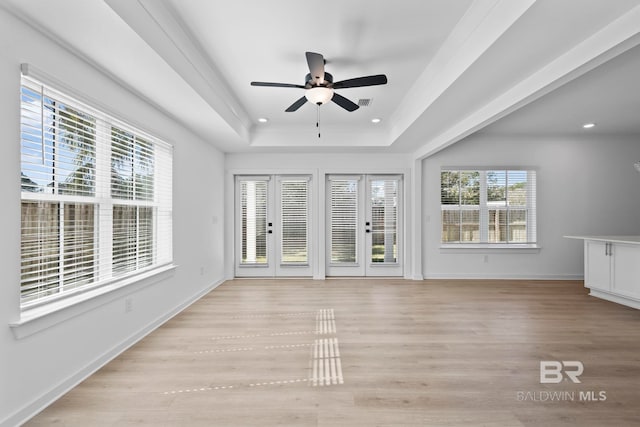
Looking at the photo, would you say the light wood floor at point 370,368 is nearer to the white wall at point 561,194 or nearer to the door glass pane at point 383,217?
the white wall at point 561,194

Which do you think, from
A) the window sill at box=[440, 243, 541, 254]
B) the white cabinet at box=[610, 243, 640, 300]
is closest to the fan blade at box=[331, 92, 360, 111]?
the window sill at box=[440, 243, 541, 254]

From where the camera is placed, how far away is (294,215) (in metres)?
6.12

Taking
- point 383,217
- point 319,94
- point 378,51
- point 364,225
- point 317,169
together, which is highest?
point 378,51

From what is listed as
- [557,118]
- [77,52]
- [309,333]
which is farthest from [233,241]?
[557,118]

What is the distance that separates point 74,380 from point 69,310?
20.4 inches

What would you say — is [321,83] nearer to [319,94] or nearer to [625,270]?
[319,94]

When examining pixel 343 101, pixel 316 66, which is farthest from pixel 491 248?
pixel 316 66

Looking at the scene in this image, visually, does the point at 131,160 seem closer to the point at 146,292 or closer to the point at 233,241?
the point at 146,292

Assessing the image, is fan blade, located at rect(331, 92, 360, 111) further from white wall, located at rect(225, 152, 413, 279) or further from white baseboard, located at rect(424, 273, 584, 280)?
white baseboard, located at rect(424, 273, 584, 280)

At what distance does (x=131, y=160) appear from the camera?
3.12 metres

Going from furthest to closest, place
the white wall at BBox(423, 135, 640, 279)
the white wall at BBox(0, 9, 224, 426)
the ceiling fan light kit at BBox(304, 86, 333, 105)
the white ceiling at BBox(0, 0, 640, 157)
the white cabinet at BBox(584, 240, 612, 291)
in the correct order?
1. the white wall at BBox(423, 135, 640, 279)
2. the white cabinet at BBox(584, 240, 612, 291)
3. the ceiling fan light kit at BBox(304, 86, 333, 105)
4. the white ceiling at BBox(0, 0, 640, 157)
5. the white wall at BBox(0, 9, 224, 426)

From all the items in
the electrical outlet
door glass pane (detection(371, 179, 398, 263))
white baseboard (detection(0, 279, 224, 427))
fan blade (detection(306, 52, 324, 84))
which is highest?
fan blade (detection(306, 52, 324, 84))

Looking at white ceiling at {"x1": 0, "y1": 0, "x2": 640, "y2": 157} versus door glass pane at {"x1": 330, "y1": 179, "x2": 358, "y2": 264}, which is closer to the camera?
white ceiling at {"x1": 0, "y1": 0, "x2": 640, "y2": 157}

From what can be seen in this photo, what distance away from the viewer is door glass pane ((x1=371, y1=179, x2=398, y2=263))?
6.16 meters
